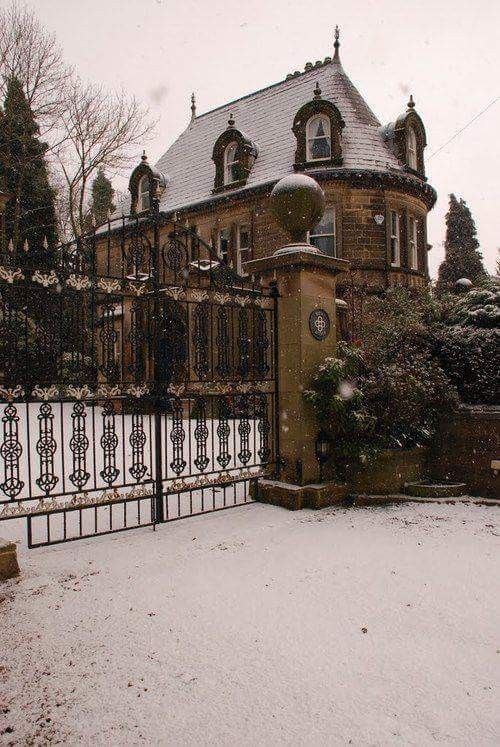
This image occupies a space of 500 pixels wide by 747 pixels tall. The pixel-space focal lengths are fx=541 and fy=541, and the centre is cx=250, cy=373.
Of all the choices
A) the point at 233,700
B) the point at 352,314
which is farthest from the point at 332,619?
the point at 352,314

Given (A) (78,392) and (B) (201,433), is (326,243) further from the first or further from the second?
(A) (78,392)

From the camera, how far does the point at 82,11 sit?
250 inches

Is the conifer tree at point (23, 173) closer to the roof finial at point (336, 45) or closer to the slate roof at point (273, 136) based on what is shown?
the slate roof at point (273, 136)

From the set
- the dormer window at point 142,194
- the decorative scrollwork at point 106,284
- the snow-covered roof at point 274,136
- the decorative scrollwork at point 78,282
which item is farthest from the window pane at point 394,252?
the decorative scrollwork at point 78,282

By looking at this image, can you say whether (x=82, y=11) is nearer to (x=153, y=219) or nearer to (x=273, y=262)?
(x=153, y=219)

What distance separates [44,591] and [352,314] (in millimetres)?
10324

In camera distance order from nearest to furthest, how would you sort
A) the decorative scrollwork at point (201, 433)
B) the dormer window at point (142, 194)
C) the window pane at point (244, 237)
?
the decorative scrollwork at point (201, 433) < the window pane at point (244, 237) < the dormer window at point (142, 194)

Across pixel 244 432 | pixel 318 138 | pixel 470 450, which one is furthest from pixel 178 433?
pixel 318 138

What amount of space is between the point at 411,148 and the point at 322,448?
1717 centimetres

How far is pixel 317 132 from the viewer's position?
1903 cm

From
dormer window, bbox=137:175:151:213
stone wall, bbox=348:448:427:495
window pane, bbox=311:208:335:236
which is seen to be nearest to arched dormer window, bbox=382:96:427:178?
window pane, bbox=311:208:335:236

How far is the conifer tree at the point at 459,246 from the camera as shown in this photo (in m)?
34.9

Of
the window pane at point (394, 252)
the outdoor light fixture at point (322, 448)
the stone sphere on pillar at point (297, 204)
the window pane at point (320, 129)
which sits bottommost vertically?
the outdoor light fixture at point (322, 448)

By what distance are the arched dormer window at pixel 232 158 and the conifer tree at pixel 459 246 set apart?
18584 mm
